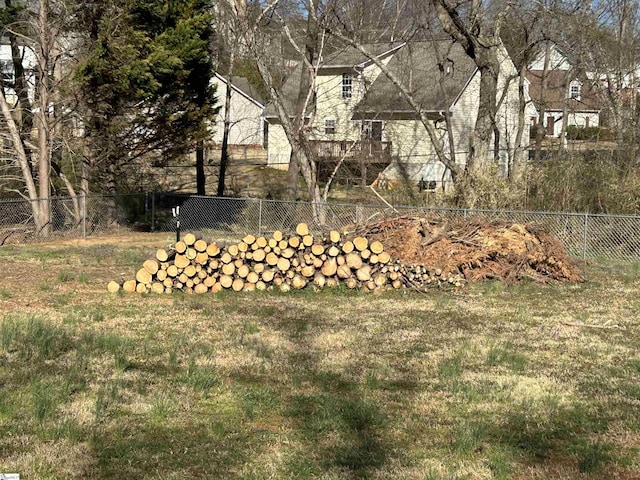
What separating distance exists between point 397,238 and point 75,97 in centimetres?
1029

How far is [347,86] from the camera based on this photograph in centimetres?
3728

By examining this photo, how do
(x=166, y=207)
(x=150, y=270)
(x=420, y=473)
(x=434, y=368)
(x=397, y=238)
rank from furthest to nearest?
(x=166, y=207) < (x=397, y=238) < (x=150, y=270) < (x=434, y=368) < (x=420, y=473)

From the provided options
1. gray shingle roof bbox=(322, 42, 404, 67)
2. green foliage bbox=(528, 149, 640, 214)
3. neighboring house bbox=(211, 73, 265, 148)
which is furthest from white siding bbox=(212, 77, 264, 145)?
green foliage bbox=(528, 149, 640, 214)

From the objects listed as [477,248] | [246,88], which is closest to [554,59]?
[246,88]

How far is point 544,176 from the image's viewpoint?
17375mm

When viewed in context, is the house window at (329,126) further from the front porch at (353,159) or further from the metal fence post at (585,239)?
the metal fence post at (585,239)

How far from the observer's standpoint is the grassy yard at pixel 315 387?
4.51 metres

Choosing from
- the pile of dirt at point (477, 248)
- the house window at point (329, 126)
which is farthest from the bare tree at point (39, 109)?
the house window at point (329, 126)

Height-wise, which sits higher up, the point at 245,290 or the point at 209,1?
the point at 209,1

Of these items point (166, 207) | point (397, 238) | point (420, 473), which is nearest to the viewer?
point (420, 473)

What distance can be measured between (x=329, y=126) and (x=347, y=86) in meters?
2.37

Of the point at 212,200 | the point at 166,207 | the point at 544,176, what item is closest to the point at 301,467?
the point at 544,176

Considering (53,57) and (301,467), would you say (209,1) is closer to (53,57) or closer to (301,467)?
(53,57)

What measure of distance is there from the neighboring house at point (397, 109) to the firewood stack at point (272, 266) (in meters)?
21.2
